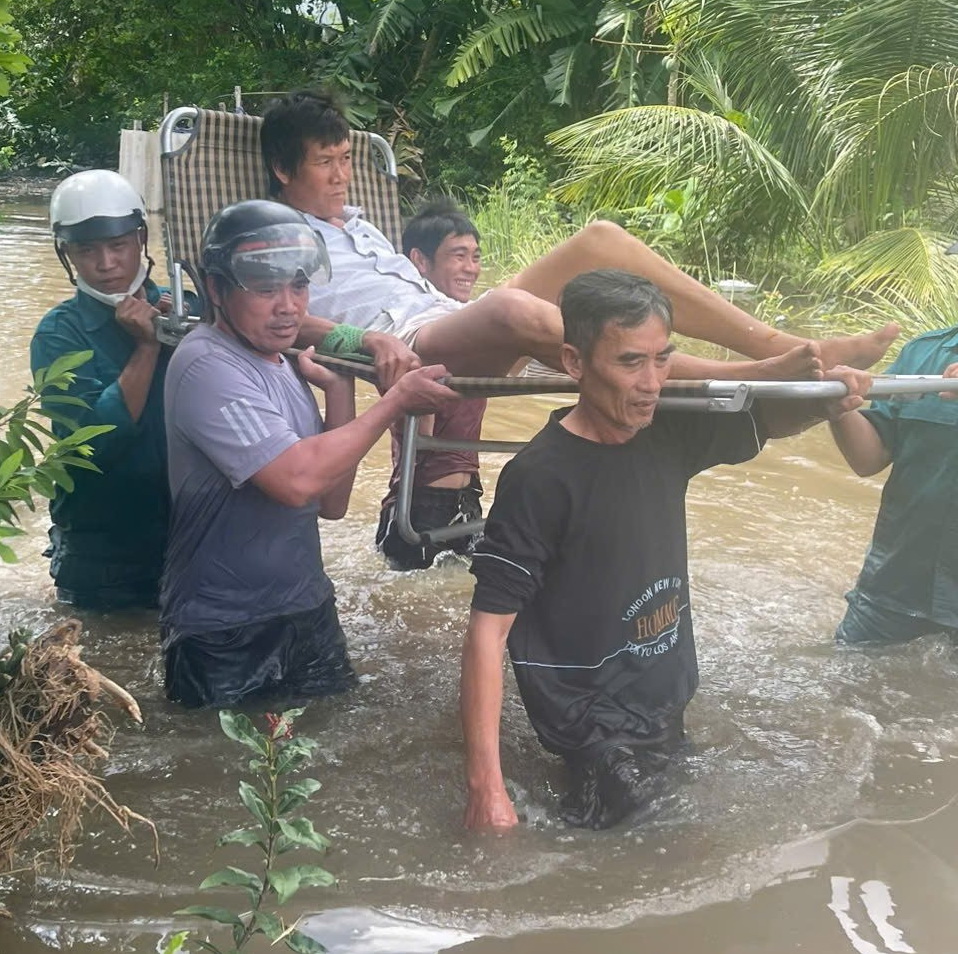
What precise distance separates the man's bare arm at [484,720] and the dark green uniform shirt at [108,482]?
172cm

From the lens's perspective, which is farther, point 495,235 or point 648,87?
point 648,87

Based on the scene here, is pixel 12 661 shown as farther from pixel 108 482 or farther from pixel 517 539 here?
pixel 108 482

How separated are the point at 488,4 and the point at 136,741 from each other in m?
16.7

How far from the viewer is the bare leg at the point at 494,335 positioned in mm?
3592

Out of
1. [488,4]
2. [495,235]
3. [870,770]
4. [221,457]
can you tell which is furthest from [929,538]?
[488,4]

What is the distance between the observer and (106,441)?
4156mm

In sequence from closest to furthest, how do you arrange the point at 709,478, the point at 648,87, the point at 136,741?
the point at 136,741
the point at 709,478
the point at 648,87

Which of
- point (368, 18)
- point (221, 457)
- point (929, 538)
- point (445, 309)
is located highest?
point (368, 18)

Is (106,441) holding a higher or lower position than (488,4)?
lower

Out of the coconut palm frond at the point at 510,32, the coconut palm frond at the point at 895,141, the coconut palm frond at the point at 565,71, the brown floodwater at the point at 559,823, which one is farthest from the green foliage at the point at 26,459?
the coconut palm frond at the point at 510,32

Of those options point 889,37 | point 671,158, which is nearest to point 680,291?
point 889,37

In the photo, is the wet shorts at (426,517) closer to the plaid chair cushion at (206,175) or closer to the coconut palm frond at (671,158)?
the plaid chair cushion at (206,175)

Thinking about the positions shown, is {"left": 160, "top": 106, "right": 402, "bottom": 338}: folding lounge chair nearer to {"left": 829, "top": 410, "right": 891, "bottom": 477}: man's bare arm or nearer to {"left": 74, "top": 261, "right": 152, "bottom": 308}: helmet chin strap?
{"left": 74, "top": 261, "right": 152, "bottom": 308}: helmet chin strap

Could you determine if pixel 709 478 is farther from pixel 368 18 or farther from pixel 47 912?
pixel 368 18
